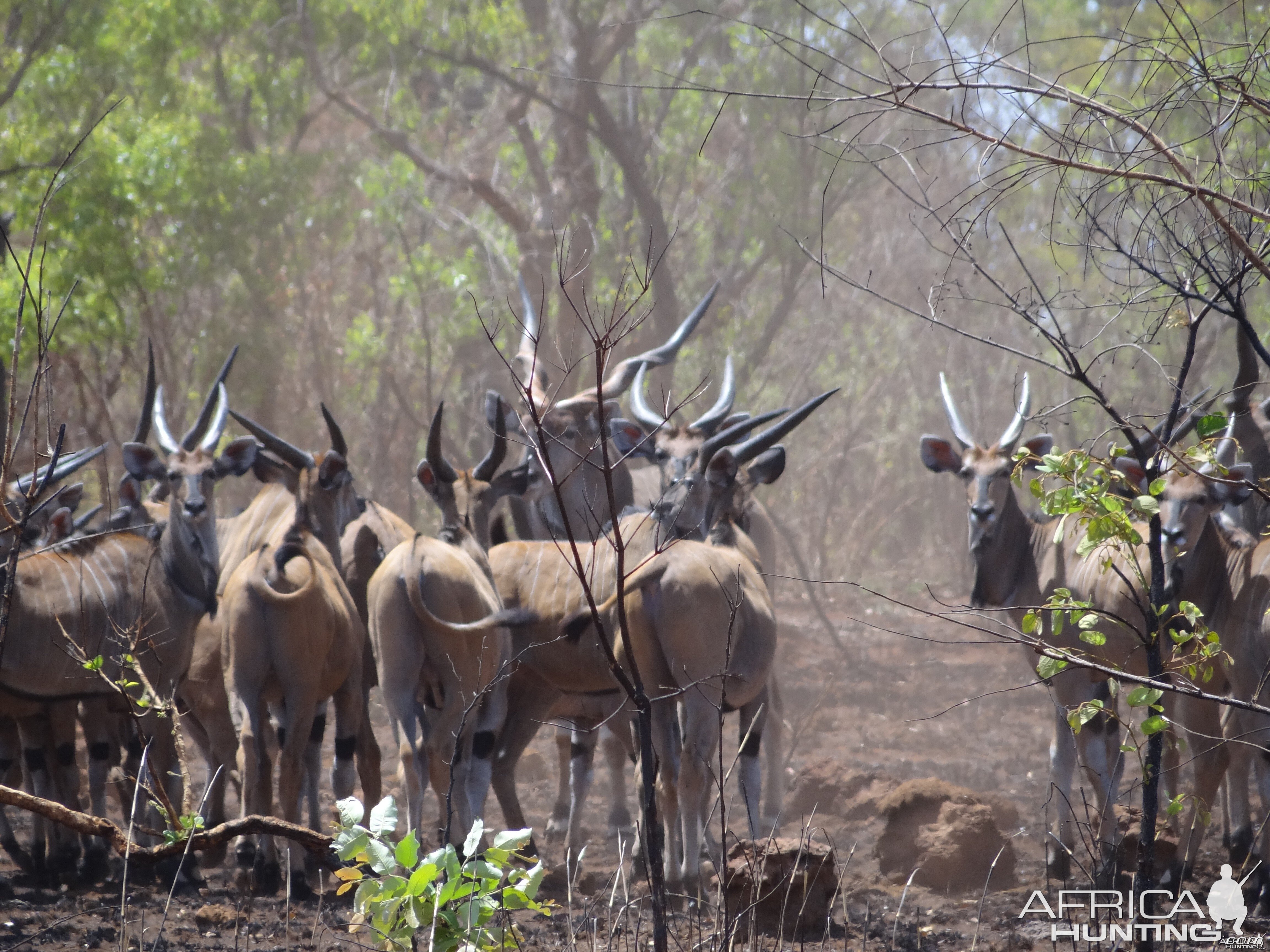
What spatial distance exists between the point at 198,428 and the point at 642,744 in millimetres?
4572

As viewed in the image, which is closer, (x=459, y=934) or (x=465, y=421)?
(x=459, y=934)

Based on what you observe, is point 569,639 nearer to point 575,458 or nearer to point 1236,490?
point 575,458

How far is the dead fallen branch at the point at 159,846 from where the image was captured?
3.08 meters

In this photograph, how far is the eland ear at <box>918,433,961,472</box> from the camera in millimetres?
7105

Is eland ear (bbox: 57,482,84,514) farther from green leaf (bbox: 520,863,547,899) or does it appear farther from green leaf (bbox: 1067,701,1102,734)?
green leaf (bbox: 1067,701,1102,734)

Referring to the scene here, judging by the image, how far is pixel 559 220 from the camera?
43.6ft

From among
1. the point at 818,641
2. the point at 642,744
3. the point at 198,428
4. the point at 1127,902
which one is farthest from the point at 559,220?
the point at 642,744

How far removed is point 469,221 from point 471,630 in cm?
897

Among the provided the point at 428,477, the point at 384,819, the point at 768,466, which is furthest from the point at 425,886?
the point at 768,466

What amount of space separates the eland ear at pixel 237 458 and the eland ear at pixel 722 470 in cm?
245

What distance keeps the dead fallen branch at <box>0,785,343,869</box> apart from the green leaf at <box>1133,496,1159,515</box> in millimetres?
2087

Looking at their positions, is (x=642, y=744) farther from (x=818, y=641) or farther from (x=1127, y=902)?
(x=818, y=641)

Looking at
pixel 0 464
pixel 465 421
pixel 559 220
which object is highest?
pixel 559 220

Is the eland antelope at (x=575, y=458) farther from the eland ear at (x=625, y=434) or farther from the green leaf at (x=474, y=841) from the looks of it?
the green leaf at (x=474, y=841)
